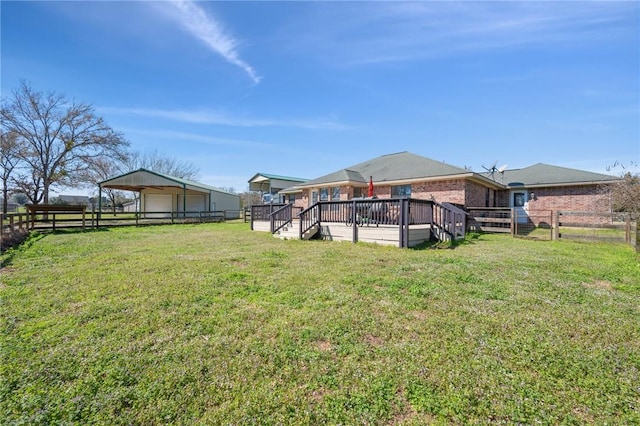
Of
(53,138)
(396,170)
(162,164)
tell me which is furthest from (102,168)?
(396,170)

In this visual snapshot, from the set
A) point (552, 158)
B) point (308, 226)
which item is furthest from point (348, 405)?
point (552, 158)

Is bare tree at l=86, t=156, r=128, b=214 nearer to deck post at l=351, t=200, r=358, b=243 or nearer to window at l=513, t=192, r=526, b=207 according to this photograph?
deck post at l=351, t=200, r=358, b=243

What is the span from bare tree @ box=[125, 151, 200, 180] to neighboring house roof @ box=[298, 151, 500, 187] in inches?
1456

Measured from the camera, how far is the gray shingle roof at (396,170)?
14.4 meters

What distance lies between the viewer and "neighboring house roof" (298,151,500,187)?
14.0 meters

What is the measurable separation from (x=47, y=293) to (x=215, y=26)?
8740mm

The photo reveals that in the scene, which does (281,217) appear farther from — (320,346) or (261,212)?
(320,346)

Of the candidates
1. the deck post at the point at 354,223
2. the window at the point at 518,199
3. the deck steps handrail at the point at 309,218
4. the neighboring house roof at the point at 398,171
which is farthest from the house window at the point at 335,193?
the window at the point at 518,199

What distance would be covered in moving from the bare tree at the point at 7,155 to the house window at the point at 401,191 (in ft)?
101

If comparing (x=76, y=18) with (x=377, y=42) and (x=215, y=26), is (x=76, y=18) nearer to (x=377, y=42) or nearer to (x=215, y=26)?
(x=215, y=26)

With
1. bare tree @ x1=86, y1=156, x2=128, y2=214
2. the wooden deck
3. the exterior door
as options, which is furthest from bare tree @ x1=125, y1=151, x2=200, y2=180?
the exterior door

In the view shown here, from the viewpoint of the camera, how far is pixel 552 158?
19.1 m

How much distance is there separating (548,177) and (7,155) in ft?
134

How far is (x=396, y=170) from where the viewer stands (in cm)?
1653
